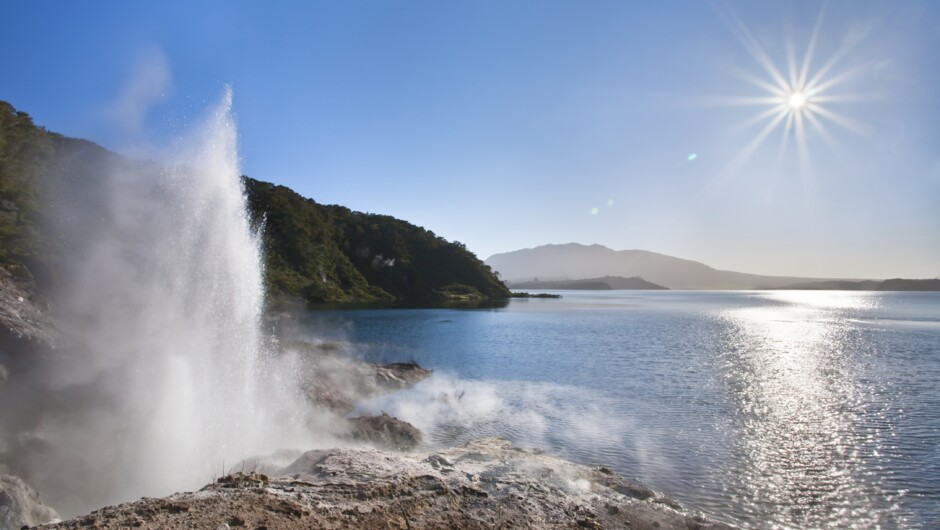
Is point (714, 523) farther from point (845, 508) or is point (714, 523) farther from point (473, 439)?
point (473, 439)

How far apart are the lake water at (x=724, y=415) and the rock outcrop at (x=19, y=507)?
11.9 metres

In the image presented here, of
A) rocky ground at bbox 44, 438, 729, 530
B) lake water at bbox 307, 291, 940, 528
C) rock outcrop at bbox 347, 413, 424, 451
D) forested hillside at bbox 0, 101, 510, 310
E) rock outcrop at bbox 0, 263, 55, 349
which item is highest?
forested hillside at bbox 0, 101, 510, 310

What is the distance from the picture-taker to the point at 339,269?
150 metres

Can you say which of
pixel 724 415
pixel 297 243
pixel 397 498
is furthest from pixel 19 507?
pixel 297 243

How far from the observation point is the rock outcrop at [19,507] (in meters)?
8.80

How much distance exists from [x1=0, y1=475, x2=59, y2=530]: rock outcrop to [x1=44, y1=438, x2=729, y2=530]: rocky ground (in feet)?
6.74

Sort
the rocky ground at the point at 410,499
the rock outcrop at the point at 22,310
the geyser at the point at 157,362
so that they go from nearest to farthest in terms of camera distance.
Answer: the rocky ground at the point at 410,499 → the geyser at the point at 157,362 → the rock outcrop at the point at 22,310

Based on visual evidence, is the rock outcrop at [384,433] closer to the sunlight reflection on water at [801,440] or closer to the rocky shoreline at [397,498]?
the rocky shoreline at [397,498]

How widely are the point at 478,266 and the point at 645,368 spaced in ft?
513

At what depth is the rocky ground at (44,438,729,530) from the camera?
8.30m

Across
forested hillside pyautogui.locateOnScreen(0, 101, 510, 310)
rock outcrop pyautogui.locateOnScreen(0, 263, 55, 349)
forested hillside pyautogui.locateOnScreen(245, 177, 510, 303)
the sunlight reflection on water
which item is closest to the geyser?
rock outcrop pyautogui.locateOnScreen(0, 263, 55, 349)

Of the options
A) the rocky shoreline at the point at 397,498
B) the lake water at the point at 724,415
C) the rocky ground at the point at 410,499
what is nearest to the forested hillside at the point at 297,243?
the rocky shoreline at the point at 397,498

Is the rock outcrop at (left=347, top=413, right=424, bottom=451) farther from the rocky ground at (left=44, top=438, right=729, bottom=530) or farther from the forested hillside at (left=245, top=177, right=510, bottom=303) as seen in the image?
the forested hillside at (left=245, top=177, right=510, bottom=303)

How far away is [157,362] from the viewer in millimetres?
16641
